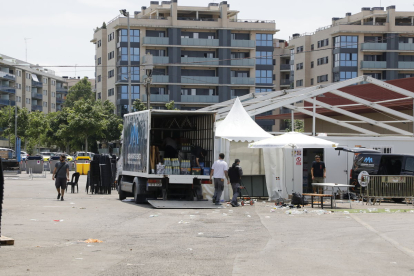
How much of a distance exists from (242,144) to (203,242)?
13.1 m

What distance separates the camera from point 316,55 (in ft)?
323

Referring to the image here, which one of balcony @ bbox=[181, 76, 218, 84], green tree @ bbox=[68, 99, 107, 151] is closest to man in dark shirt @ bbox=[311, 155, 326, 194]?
green tree @ bbox=[68, 99, 107, 151]

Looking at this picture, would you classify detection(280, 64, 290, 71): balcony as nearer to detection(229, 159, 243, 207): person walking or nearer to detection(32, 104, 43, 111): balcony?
detection(32, 104, 43, 111): balcony

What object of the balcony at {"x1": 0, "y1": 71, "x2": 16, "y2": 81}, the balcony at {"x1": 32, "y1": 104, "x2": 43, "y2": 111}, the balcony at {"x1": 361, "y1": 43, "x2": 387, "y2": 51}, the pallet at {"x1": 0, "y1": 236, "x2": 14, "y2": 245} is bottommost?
the pallet at {"x1": 0, "y1": 236, "x2": 14, "y2": 245}

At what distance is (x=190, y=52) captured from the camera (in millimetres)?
87625

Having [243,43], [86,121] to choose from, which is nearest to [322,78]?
[243,43]

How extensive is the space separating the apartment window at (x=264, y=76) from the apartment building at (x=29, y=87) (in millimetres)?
35044

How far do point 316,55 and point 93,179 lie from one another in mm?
74444

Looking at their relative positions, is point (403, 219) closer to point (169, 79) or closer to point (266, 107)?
point (266, 107)

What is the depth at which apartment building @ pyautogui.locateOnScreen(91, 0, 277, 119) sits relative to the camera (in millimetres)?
86312

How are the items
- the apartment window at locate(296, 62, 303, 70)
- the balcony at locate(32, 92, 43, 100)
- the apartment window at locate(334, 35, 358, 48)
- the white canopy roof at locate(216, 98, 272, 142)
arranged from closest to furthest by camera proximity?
the white canopy roof at locate(216, 98, 272, 142) → the apartment window at locate(334, 35, 358, 48) → the apartment window at locate(296, 62, 303, 70) → the balcony at locate(32, 92, 43, 100)

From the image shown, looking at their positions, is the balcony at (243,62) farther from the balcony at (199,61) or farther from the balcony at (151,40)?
the balcony at (151,40)

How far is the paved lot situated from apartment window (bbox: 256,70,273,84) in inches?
2887

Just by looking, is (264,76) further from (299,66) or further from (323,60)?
(299,66)
